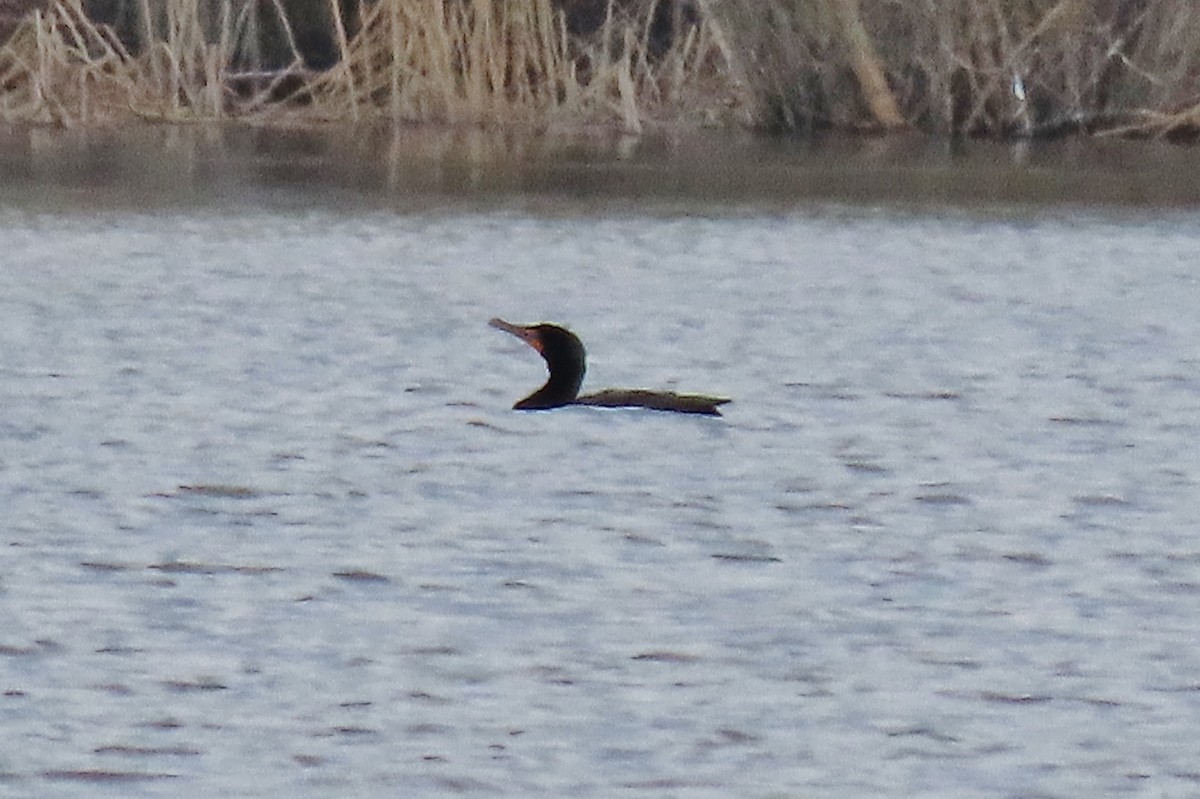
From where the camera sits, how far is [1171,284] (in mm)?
12992

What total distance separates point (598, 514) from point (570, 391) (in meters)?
1.66

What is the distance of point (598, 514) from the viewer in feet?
25.6

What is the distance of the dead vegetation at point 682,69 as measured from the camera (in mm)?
21781

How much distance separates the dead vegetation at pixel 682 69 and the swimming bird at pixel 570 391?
12119mm

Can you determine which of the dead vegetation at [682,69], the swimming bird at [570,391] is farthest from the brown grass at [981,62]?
the swimming bird at [570,391]

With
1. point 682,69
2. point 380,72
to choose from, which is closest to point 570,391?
point 380,72

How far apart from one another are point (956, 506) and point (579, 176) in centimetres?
1044

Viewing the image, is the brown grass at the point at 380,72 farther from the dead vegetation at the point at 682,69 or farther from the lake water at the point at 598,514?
the lake water at the point at 598,514

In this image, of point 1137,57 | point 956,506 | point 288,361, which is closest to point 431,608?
point 956,506

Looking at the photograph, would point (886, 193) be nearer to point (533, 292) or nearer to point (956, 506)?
point (533, 292)

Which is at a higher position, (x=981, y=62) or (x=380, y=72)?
(x=981, y=62)

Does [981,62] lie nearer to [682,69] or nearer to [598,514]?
[682,69]

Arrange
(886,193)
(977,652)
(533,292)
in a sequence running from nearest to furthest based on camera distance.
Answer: (977,652) < (533,292) < (886,193)

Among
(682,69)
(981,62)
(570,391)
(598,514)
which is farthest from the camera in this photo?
(682,69)
